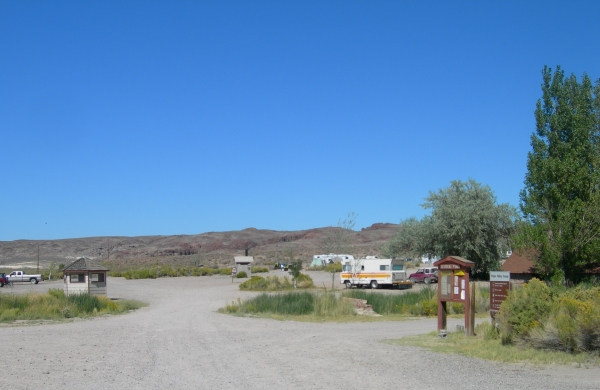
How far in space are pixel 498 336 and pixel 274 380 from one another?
6679 mm

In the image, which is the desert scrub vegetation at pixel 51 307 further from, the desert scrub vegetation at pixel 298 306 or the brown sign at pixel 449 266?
the brown sign at pixel 449 266

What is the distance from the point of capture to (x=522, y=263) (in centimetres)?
3403

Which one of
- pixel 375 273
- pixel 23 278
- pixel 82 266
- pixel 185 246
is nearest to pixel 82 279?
pixel 82 266

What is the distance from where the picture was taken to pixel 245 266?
2630 inches

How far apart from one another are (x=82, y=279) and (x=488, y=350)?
24810mm

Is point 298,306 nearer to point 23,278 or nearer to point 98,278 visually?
point 98,278

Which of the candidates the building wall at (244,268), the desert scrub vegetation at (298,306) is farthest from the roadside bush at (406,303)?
the building wall at (244,268)

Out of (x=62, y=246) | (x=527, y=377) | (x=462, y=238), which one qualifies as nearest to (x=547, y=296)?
(x=527, y=377)

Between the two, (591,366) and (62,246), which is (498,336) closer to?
(591,366)

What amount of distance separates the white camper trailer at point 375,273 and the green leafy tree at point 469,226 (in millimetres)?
3772

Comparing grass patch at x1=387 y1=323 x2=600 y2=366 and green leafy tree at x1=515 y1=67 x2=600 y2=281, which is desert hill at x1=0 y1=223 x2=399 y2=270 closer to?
green leafy tree at x1=515 y1=67 x2=600 y2=281

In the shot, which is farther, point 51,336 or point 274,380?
point 51,336

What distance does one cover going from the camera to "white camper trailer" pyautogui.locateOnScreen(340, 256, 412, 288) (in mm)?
45906

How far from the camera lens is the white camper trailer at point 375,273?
45.9m
